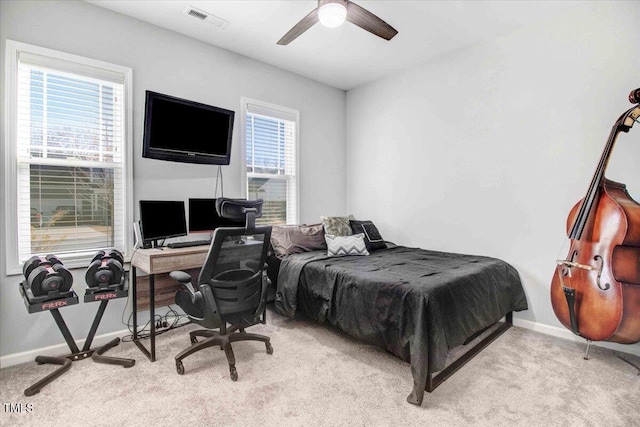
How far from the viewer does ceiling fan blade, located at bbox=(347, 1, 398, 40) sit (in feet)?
7.13

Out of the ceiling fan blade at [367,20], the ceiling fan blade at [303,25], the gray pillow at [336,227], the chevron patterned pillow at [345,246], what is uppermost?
the ceiling fan blade at [303,25]

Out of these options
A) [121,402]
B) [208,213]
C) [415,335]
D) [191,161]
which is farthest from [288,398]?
[191,161]

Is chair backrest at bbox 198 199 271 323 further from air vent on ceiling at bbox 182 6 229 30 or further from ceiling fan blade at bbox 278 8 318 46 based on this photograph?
air vent on ceiling at bbox 182 6 229 30

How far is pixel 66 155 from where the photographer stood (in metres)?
2.52

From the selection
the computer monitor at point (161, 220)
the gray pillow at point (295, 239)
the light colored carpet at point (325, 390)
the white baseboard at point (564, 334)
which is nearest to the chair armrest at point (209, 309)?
the light colored carpet at point (325, 390)

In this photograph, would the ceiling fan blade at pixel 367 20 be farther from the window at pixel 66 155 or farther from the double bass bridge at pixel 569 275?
the double bass bridge at pixel 569 275

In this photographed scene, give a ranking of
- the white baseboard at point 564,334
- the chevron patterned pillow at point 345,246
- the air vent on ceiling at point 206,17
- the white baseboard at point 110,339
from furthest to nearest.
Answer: the chevron patterned pillow at point 345,246, the air vent on ceiling at point 206,17, the white baseboard at point 564,334, the white baseboard at point 110,339

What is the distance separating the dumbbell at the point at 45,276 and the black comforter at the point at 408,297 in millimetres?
1642

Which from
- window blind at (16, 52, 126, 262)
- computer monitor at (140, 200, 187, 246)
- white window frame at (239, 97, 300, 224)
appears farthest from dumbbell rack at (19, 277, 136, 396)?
white window frame at (239, 97, 300, 224)

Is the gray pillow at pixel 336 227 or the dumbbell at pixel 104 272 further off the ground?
the gray pillow at pixel 336 227

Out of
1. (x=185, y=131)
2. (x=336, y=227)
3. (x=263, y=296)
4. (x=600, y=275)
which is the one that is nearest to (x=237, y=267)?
(x=263, y=296)

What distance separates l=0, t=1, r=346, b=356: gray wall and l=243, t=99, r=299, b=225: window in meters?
0.12

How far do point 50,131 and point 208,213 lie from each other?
4.40 ft

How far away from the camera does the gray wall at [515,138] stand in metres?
2.56
